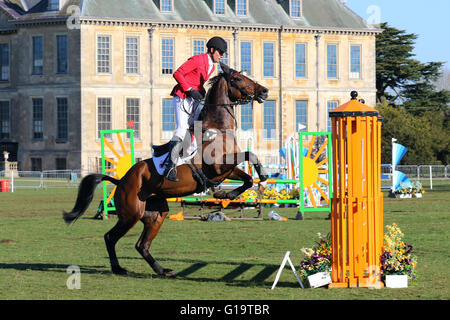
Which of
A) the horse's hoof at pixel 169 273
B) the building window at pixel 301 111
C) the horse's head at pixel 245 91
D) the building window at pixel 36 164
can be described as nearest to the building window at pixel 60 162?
the building window at pixel 36 164

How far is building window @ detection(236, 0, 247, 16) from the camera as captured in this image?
68950mm

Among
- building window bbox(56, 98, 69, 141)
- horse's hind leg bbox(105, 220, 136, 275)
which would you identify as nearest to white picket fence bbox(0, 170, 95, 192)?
Answer: building window bbox(56, 98, 69, 141)

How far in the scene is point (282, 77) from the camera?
69562 millimetres

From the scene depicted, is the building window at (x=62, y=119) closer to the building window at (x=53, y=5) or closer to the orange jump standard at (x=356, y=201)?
the building window at (x=53, y=5)

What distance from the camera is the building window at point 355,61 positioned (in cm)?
7156

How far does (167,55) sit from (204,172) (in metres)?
53.6

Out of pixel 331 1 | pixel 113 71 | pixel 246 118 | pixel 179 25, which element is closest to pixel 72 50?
pixel 113 71

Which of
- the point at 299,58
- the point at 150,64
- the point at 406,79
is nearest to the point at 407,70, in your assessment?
the point at 406,79

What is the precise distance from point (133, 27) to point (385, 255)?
54555 millimetres

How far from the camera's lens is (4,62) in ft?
230

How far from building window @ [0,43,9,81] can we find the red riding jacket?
5932 cm

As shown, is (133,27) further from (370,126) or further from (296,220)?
(370,126)

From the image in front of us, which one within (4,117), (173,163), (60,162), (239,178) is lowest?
(60,162)

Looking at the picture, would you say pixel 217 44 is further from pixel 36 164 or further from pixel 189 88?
pixel 36 164
